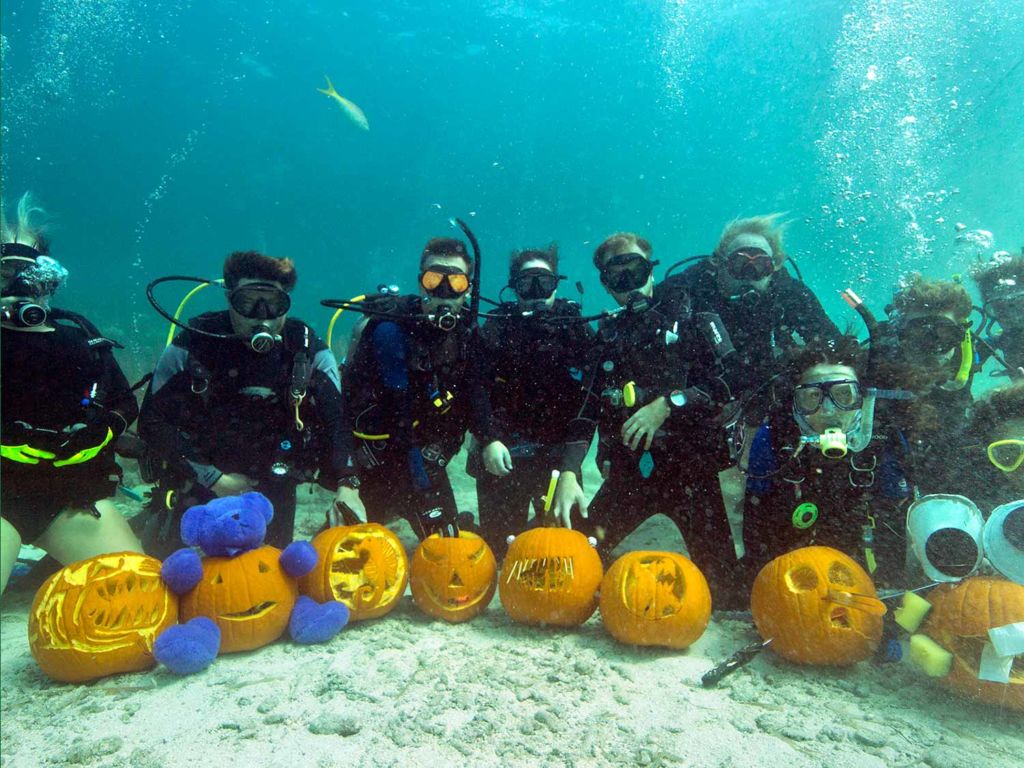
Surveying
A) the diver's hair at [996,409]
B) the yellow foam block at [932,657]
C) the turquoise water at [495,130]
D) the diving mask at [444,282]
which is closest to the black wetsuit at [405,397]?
the diving mask at [444,282]

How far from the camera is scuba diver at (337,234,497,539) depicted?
485 centimetres

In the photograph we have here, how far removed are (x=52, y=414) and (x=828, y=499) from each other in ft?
18.1

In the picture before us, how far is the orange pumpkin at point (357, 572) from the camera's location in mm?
3387

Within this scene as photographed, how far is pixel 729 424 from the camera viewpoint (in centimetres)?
411

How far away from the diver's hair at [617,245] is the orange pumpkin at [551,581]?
2720mm

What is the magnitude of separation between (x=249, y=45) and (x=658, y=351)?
5410 centimetres

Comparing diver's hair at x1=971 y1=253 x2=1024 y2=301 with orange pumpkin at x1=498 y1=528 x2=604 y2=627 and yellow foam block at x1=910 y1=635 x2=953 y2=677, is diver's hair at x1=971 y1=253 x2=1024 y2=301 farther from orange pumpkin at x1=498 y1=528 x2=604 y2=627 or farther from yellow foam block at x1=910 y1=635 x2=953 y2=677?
orange pumpkin at x1=498 y1=528 x2=604 y2=627

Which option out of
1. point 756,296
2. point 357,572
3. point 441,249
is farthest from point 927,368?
point 357,572

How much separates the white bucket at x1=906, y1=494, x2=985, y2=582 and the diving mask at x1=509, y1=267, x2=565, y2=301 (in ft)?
11.3

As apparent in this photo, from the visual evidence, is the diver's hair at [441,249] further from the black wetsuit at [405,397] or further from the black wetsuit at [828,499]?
the black wetsuit at [828,499]

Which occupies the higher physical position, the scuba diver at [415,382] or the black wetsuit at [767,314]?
the black wetsuit at [767,314]

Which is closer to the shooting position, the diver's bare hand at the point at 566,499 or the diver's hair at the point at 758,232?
the diver's bare hand at the point at 566,499

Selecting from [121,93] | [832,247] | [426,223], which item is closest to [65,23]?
[121,93]

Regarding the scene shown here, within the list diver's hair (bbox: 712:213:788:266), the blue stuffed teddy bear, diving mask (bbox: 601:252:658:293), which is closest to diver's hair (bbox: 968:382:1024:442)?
diving mask (bbox: 601:252:658:293)
